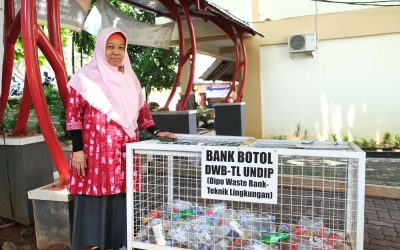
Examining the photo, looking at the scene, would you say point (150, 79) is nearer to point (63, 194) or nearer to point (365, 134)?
point (365, 134)

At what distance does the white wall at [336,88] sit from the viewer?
→ 817cm

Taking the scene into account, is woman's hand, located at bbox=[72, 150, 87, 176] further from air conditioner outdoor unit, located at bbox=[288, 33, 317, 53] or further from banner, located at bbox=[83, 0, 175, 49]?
air conditioner outdoor unit, located at bbox=[288, 33, 317, 53]

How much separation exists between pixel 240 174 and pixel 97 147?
98 cm

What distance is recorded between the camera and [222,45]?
11.0m

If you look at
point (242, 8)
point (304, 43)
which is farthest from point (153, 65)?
point (304, 43)

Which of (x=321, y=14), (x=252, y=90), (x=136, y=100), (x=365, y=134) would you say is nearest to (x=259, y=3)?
(x=321, y=14)

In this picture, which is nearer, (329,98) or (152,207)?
(152,207)

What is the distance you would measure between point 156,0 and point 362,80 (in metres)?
5.00

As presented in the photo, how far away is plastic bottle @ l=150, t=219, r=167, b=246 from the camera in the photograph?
2.44 meters

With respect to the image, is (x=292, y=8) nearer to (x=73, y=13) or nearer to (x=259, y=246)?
(x=73, y=13)

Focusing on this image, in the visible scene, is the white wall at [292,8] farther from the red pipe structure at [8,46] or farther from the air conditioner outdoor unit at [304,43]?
the red pipe structure at [8,46]

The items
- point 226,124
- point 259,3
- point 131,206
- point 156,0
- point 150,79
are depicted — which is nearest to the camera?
point 131,206

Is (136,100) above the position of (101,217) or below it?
above

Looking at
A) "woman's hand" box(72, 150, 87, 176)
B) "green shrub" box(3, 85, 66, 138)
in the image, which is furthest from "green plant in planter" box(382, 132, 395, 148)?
"green shrub" box(3, 85, 66, 138)
